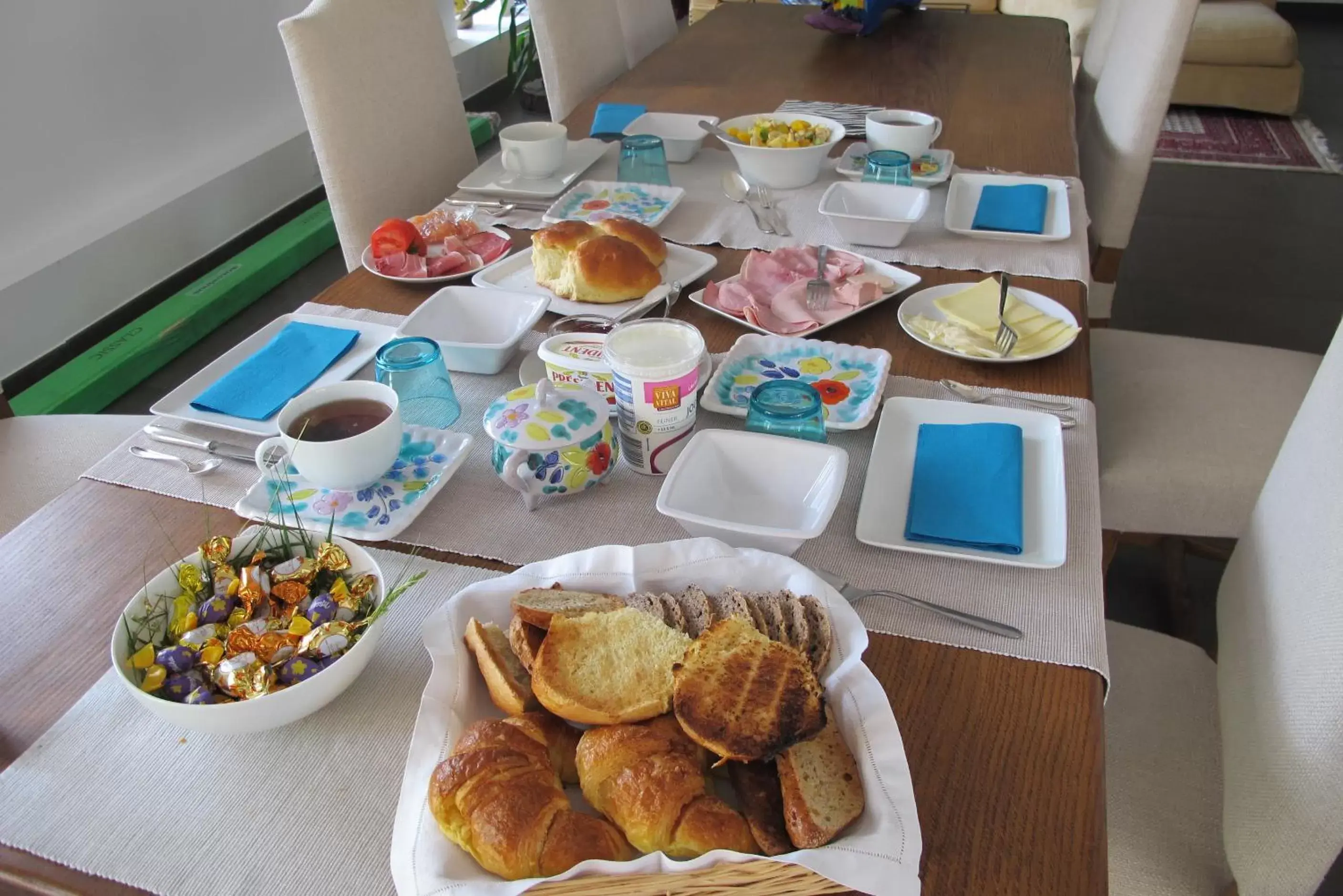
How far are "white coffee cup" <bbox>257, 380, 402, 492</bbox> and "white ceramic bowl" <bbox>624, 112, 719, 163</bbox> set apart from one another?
90 centimetres

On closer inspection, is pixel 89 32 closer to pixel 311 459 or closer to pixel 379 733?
pixel 311 459

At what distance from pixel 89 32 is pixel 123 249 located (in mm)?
559

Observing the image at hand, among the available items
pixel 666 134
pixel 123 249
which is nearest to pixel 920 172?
pixel 666 134

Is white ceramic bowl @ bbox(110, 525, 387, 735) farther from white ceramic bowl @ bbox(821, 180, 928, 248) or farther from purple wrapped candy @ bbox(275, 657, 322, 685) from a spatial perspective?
white ceramic bowl @ bbox(821, 180, 928, 248)

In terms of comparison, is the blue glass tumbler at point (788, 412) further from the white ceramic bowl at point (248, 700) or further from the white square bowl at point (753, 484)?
the white ceramic bowl at point (248, 700)

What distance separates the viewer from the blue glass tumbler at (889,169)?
143 cm

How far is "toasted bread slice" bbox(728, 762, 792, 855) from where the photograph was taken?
19.9 inches

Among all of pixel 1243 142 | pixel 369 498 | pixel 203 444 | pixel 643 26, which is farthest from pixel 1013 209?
pixel 1243 142

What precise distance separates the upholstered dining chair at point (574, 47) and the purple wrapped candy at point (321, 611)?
1.51 meters

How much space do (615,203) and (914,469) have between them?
2.51ft

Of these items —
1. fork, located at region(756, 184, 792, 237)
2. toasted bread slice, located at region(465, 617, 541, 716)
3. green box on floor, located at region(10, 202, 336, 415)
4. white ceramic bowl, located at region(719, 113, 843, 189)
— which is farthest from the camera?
green box on floor, located at region(10, 202, 336, 415)

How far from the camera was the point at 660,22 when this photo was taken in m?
2.60

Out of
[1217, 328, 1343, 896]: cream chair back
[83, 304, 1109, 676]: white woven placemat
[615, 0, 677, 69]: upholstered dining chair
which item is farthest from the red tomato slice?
[615, 0, 677, 69]: upholstered dining chair

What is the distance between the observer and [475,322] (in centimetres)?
111
